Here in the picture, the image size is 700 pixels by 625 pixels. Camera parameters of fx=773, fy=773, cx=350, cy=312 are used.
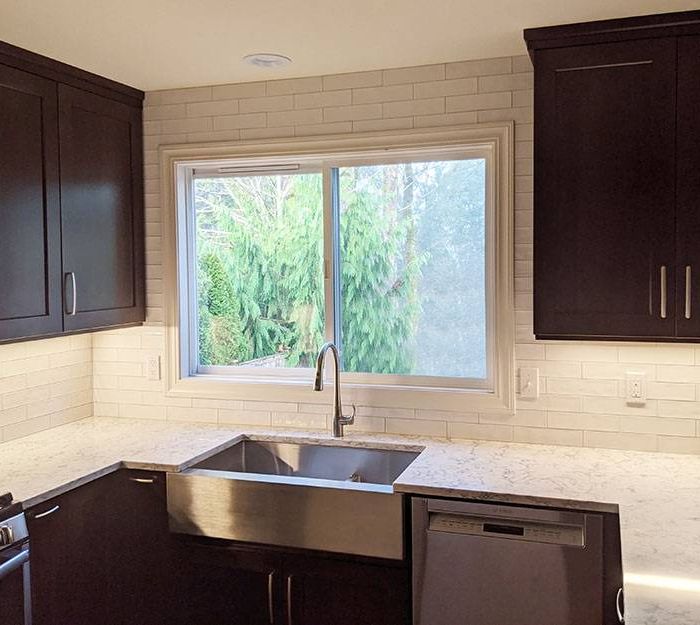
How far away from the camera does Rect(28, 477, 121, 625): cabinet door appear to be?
2324 millimetres

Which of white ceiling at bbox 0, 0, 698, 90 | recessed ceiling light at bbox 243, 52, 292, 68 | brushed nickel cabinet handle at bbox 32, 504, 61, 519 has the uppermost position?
recessed ceiling light at bbox 243, 52, 292, 68

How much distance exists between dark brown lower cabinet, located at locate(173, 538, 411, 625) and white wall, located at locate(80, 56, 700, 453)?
70 centimetres

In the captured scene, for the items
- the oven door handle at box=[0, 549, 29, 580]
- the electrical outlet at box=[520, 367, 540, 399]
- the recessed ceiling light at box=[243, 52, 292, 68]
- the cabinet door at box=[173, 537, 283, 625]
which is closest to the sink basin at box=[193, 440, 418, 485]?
the cabinet door at box=[173, 537, 283, 625]

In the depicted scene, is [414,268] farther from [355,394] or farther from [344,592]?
[344,592]

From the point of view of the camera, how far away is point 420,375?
3.09 meters

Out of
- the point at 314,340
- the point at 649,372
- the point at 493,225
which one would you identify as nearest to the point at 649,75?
the point at 493,225

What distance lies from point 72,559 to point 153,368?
105 cm

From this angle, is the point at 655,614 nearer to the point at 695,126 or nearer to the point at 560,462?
the point at 560,462

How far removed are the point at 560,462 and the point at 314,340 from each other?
3.75ft

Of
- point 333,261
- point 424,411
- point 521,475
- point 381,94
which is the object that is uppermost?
point 381,94

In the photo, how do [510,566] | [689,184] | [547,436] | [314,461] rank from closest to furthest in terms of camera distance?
[510,566] → [689,184] → [547,436] → [314,461]

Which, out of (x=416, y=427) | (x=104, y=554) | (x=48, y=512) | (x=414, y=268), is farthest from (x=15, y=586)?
(x=414, y=268)

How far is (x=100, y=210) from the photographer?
3.06 meters

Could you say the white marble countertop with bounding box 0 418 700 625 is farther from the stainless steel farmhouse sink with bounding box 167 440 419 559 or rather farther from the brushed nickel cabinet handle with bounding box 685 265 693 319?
the brushed nickel cabinet handle with bounding box 685 265 693 319
